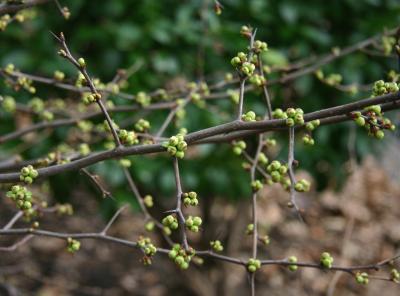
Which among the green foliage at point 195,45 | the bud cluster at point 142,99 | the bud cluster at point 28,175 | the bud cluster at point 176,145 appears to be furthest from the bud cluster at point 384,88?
the green foliage at point 195,45

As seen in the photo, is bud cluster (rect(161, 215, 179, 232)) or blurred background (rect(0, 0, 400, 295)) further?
blurred background (rect(0, 0, 400, 295))

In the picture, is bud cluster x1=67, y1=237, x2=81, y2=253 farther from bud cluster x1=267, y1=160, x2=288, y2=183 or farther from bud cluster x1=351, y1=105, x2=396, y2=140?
bud cluster x1=351, y1=105, x2=396, y2=140

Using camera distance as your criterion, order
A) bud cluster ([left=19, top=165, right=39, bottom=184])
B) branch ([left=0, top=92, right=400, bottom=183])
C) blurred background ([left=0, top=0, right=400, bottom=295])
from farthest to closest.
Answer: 1. blurred background ([left=0, top=0, right=400, bottom=295])
2. bud cluster ([left=19, top=165, right=39, bottom=184])
3. branch ([left=0, top=92, right=400, bottom=183])

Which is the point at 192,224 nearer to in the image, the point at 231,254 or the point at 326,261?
the point at 326,261

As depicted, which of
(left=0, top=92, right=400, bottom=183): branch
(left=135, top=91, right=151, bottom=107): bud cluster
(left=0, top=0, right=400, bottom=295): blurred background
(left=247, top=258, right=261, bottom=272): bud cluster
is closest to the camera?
(left=0, top=92, right=400, bottom=183): branch

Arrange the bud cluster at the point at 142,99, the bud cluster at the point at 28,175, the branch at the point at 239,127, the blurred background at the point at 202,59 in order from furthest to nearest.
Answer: the blurred background at the point at 202,59
the bud cluster at the point at 142,99
the bud cluster at the point at 28,175
the branch at the point at 239,127

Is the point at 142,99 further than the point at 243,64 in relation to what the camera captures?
Yes

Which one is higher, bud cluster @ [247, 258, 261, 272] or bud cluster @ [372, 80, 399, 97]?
bud cluster @ [372, 80, 399, 97]

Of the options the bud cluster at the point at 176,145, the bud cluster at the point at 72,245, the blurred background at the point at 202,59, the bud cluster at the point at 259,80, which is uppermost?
the blurred background at the point at 202,59

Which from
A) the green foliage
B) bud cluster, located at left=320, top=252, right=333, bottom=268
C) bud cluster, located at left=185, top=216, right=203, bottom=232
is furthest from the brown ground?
bud cluster, located at left=185, top=216, right=203, bottom=232

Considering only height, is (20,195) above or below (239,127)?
below

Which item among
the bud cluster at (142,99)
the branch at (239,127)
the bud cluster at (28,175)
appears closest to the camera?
the branch at (239,127)

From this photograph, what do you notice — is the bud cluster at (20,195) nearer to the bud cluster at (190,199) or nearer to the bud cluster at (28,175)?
the bud cluster at (28,175)

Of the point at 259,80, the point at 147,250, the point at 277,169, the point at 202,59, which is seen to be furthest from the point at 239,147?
the point at 202,59
